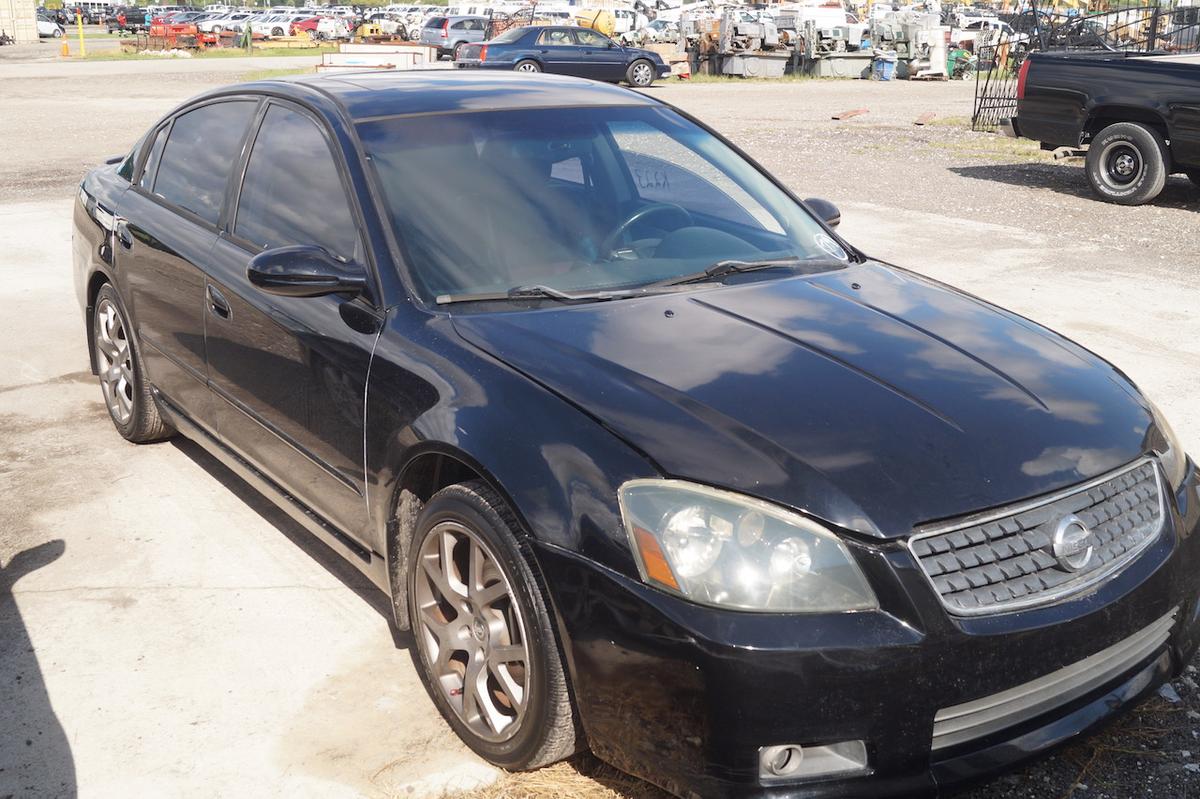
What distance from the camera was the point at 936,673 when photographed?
2.43m

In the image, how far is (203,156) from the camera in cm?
457

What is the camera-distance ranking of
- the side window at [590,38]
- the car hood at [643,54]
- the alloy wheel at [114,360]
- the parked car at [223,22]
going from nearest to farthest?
the alloy wheel at [114,360] → the side window at [590,38] → the car hood at [643,54] → the parked car at [223,22]

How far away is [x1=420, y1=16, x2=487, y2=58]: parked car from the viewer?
127ft

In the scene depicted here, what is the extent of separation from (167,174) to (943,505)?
11.6ft

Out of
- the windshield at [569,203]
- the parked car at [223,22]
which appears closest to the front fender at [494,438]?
the windshield at [569,203]

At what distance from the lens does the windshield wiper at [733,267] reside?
3.62 metres

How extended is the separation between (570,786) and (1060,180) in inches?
504

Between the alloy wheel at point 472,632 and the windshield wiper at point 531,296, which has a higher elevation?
the windshield wiper at point 531,296

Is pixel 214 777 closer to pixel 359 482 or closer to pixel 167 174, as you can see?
pixel 359 482

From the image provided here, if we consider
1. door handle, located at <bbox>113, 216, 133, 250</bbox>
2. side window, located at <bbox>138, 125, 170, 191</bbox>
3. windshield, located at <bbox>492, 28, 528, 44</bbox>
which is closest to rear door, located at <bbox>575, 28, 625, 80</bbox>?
windshield, located at <bbox>492, 28, 528, 44</bbox>

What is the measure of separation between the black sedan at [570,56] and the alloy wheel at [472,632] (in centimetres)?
2675

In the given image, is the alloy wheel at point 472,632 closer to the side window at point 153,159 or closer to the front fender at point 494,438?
the front fender at point 494,438

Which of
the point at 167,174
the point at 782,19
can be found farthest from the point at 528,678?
the point at 782,19

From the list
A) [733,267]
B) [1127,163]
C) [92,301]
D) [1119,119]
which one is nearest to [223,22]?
[1119,119]
